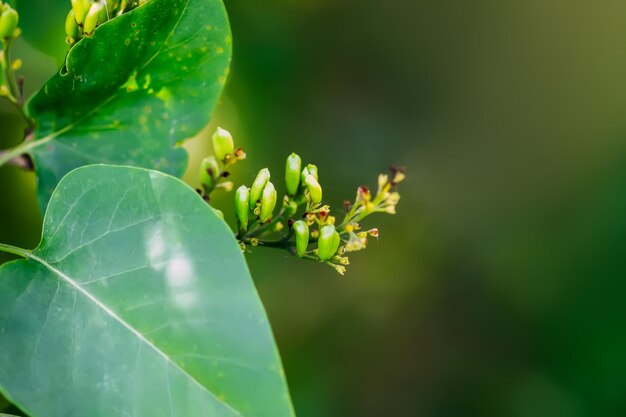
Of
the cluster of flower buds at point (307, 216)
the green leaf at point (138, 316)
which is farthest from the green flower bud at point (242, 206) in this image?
the green leaf at point (138, 316)

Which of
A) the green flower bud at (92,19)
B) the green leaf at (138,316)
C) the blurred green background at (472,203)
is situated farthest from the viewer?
the blurred green background at (472,203)

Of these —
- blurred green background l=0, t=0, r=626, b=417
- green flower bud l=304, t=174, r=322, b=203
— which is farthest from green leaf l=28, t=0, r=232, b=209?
blurred green background l=0, t=0, r=626, b=417

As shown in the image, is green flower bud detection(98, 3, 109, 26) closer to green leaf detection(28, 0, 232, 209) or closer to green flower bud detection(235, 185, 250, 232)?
green leaf detection(28, 0, 232, 209)

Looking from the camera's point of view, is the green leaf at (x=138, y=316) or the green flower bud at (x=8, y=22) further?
the green flower bud at (x=8, y=22)

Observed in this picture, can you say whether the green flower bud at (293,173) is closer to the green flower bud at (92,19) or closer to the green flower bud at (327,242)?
the green flower bud at (327,242)

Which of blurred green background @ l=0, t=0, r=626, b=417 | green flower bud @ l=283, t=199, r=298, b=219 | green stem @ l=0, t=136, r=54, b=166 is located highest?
green flower bud @ l=283, t=199, r=298, b=219

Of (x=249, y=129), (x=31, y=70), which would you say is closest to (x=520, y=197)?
(x=249, y=129)

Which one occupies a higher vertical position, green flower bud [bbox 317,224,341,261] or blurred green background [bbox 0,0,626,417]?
green flower bud [bbox 317,224,341,261]

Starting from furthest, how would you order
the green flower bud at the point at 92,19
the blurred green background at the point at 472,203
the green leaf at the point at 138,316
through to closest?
1. the blurred green background at the point at 472,203
2. the green flower bud at the point at 92,19
3. the green leaf at the point at 138,316

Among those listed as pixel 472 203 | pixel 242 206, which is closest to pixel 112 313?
pixel 242 206
